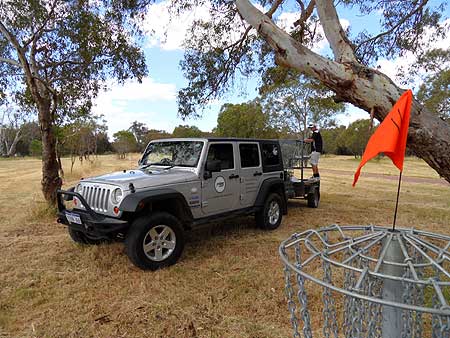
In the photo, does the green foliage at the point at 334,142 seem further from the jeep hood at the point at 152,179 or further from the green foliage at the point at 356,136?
the jeep hood at the point at 152,179

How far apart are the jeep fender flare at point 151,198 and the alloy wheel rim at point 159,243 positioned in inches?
15.4

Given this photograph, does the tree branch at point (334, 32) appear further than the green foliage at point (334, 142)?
No

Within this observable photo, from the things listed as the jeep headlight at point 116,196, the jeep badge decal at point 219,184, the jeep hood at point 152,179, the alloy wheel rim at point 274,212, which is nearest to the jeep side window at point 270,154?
the alloy wheel rim at point 274,212

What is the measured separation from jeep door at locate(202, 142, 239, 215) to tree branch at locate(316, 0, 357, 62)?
2460 millimetres

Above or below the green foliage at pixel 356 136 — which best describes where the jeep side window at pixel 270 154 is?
below

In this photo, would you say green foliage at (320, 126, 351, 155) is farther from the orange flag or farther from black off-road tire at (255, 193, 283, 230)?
the orange flag

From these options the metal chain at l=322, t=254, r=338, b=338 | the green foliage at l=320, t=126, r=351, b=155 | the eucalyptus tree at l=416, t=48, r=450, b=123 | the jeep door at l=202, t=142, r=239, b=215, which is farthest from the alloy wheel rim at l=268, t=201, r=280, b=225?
the green foliage at l=320, t=126, r=351, b=155

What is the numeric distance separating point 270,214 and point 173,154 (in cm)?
233

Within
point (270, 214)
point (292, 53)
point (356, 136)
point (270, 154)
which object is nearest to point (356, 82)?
point (292, 53)

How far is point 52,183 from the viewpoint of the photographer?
742 centimetres

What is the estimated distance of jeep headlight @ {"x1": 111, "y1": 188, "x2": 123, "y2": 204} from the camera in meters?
4.10

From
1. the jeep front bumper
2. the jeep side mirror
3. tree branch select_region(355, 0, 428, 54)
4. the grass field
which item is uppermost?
tree branch select_region(355, 0, 428, 54)

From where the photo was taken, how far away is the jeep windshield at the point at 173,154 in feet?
17.0

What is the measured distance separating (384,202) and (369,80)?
25.7 ft
